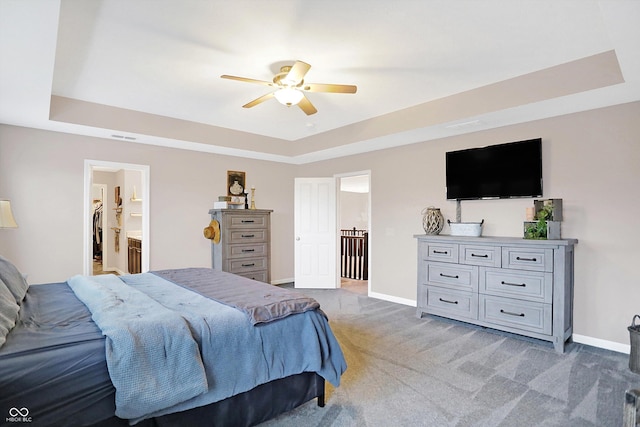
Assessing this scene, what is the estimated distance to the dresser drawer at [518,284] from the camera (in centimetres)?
329

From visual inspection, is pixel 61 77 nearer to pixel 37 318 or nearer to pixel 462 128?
pixel 37 318

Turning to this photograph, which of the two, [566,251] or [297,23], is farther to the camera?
[566,251]

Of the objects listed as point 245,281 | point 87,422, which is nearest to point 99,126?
point 245,281

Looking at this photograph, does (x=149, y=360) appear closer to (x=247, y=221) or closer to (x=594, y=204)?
(x=247, y=221)

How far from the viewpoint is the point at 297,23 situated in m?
2.38

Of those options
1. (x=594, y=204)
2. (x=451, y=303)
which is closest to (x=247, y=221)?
(x=451, y=303)

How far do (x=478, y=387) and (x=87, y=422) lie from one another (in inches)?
96.6

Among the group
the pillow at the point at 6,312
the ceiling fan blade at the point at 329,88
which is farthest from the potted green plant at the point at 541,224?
the pillow at the point at 6,312

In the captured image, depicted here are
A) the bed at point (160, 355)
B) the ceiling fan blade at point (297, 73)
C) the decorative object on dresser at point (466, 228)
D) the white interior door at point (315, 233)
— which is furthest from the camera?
the white interior door at point (315, 233)

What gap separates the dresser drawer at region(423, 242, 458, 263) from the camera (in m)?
3.98

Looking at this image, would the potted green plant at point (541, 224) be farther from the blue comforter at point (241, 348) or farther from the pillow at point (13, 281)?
the pillow at point (13, 281)

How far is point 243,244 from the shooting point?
4.92 meters

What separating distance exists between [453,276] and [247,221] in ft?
9.32

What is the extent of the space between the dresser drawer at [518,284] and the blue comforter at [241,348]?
222cm
